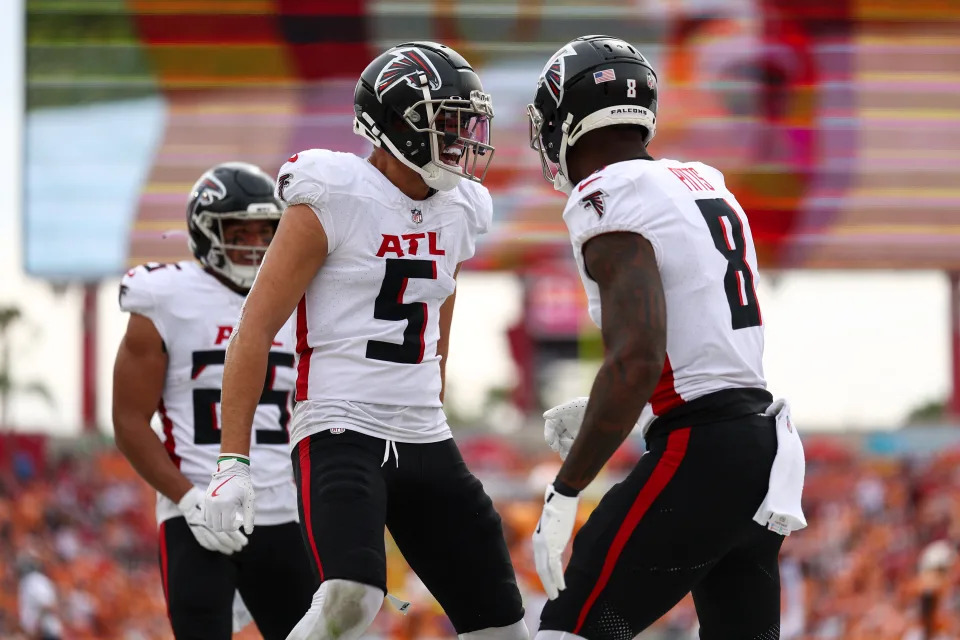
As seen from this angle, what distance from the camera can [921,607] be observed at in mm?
9953

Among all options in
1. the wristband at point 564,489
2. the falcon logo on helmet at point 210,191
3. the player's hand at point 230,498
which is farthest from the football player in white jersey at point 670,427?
the falcon logo on helmet at point 210,191

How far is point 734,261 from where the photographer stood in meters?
3.58

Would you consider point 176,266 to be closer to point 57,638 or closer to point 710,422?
point 710,422

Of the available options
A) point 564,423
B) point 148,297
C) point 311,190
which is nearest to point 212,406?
point 148,297

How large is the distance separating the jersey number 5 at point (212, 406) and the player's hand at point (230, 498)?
45.0 inches

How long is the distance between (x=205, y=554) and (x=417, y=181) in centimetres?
152

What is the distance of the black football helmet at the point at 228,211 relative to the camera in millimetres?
5082

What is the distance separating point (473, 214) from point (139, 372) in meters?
1.38

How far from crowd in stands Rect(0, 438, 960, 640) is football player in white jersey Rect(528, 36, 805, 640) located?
6.25m

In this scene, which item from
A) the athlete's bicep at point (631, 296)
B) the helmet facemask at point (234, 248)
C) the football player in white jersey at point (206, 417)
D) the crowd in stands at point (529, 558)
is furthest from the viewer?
the crowd in stands at point (529, 558)

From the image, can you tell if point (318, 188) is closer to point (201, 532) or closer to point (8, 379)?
point (201, 532)

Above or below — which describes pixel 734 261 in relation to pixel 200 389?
above

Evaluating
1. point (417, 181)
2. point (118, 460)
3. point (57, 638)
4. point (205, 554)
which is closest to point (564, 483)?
point (417, 181)

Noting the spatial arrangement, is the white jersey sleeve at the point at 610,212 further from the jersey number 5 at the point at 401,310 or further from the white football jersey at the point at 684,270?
the jersey number 5 at the point at 401,310
